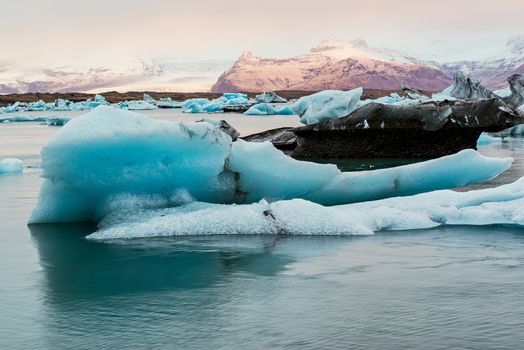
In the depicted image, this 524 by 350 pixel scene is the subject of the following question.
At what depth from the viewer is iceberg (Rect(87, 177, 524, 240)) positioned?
8.34m

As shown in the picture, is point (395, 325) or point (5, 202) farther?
point (5, 202)

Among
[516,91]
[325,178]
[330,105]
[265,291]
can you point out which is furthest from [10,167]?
[516,91]

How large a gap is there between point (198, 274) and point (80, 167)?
2.40 metres

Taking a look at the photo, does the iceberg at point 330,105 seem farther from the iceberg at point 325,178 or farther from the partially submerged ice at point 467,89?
the partially submerged ice at point 467,89

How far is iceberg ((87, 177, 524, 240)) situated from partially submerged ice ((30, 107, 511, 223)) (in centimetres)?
31

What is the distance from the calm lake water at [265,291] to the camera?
5.00 metres

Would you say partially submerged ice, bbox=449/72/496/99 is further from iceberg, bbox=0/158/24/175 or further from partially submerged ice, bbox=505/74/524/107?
iceberg, bbox=0/158/24/175

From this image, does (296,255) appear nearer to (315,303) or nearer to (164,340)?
(315,303)

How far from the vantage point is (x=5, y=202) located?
11523 mm

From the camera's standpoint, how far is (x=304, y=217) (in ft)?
27.6

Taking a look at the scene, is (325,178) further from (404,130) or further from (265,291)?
(404,130)

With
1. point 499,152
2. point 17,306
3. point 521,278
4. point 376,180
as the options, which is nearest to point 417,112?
point 499,152

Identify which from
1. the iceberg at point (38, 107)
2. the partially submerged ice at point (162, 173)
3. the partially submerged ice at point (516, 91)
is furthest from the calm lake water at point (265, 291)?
the iceberg at point (38, 107)

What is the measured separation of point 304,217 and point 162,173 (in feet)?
5.23
